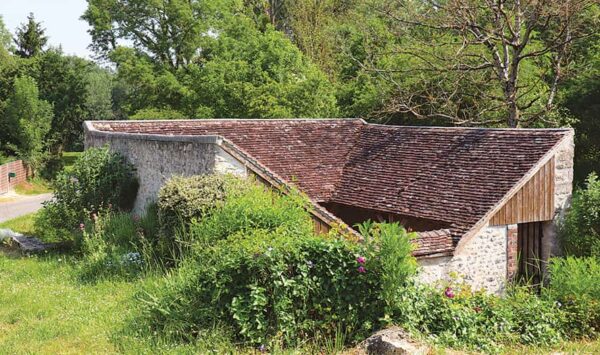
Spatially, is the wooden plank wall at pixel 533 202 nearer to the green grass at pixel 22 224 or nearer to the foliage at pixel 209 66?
the green grass at pixel 22 224

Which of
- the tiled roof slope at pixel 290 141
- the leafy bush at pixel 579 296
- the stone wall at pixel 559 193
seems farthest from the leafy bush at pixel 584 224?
the tiled roof slope at pixel 290 141

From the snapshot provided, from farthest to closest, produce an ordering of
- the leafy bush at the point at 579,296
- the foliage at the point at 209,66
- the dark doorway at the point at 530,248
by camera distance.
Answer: the foliage at the point at 209,66
the dark doorway at the point at 530,248
the leafy bush at the point at 579,296

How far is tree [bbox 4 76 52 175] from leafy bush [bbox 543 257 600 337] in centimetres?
3231

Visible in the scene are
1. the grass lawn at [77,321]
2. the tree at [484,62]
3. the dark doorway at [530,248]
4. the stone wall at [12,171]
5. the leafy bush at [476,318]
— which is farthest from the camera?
the stone wall at [12,171]

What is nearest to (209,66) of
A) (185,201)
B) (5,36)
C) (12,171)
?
(12,171)

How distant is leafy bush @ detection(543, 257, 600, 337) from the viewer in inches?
427

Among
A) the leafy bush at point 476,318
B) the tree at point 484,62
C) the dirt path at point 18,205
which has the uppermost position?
the tree at point 484,62

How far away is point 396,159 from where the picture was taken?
1870 cm

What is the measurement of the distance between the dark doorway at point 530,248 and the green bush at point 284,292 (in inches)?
336

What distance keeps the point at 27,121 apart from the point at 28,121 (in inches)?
6.2

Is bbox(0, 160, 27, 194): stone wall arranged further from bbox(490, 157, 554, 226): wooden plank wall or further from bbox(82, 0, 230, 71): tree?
bbox(490, 157, 554, 226): wooden plank wall

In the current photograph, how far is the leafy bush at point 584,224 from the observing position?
48.3 ft

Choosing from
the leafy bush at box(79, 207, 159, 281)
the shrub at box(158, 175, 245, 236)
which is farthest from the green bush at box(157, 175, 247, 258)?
the leafy bush at box(79, 207, 159, 281)

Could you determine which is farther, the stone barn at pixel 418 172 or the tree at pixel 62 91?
the tree at pixel 62 91
